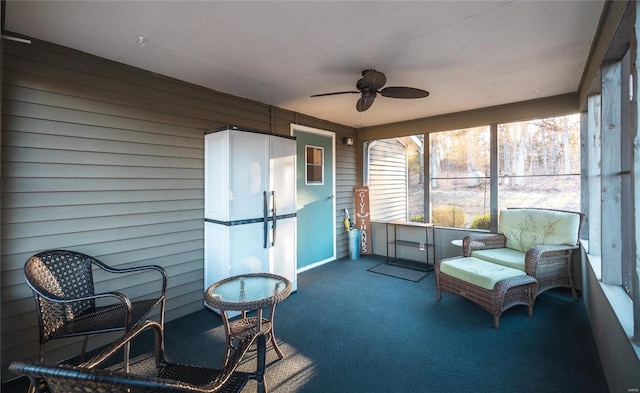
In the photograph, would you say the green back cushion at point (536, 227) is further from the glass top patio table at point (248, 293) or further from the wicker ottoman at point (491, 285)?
the glass top patio table at point (248, 293)

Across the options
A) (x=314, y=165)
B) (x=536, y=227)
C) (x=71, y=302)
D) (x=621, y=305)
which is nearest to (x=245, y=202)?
(x=71, y=302)

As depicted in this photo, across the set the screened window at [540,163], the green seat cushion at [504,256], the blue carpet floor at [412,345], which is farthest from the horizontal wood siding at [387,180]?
the blue carpet floor at [412,345]

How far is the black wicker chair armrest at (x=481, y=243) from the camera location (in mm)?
3716

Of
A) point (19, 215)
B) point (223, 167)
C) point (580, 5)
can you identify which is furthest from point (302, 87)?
point (19, 215)

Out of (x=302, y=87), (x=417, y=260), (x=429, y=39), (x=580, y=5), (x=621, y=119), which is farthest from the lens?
(x=417, y=260)

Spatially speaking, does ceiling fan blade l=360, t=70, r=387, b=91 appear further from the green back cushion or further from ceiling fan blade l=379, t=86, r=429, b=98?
the green back cushion

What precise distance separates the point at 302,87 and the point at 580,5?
248 centimetres

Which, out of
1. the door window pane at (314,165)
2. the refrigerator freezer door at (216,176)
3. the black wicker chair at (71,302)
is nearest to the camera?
the black wicker chair at (71,302)

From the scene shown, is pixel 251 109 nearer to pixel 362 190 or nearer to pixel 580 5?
pixel 362 190

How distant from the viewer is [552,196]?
3943 mm

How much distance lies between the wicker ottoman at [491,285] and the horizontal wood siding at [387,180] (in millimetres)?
2515

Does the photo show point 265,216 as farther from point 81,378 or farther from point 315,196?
point 81,378

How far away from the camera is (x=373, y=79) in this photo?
9.00 feet

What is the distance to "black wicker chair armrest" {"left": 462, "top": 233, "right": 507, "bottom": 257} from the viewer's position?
372 centimetres
